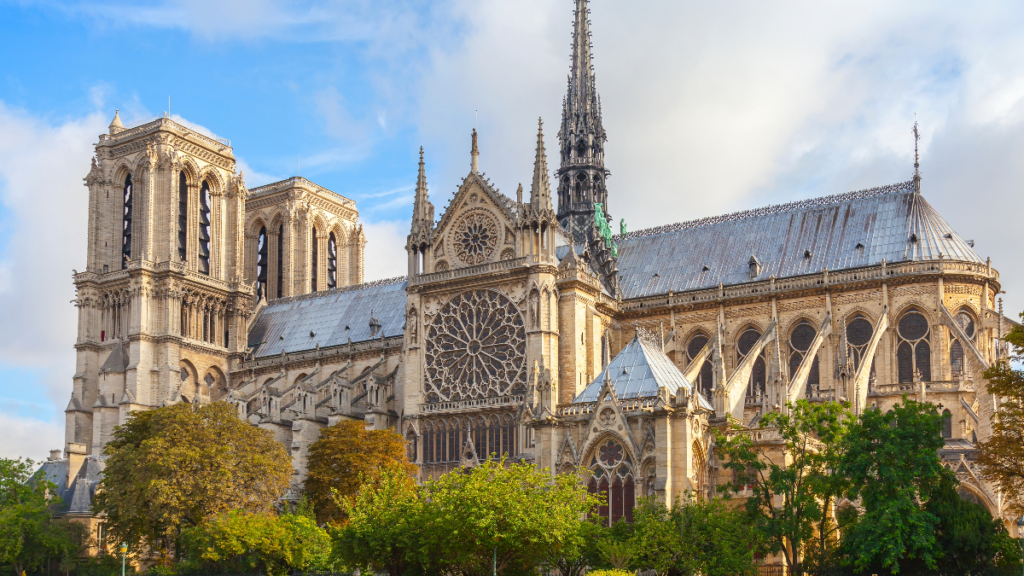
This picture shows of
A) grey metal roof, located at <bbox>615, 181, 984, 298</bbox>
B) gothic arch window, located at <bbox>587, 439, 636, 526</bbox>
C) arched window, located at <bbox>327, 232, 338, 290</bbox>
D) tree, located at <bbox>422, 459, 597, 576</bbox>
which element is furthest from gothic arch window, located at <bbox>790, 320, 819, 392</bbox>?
arched window, located at <bbox>327, 232, 338, 290</bbox>

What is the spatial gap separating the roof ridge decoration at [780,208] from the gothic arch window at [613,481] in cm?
2864

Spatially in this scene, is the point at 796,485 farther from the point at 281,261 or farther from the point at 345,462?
the point at 281,261

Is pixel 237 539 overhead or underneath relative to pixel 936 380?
underneath

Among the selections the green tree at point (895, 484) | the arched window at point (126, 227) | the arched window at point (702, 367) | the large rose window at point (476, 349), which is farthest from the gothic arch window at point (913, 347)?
the arched window at point (126, 227)

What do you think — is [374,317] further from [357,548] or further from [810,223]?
[357,548]

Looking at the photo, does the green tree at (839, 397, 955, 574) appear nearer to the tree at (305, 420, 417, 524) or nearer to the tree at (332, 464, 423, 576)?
the tree at (332, 464, 423, 576)

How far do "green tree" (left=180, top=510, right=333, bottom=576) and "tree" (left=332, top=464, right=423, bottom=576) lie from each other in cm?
725

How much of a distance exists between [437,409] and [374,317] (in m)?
15.5

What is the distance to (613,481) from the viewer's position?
3919 cm

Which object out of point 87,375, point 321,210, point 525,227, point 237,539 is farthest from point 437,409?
point 321,210

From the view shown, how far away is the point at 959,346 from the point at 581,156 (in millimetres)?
24097

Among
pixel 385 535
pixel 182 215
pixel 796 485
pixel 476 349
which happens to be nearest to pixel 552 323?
pixel 476 349

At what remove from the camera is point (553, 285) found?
57.1m

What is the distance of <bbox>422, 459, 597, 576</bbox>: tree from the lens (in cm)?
3366
